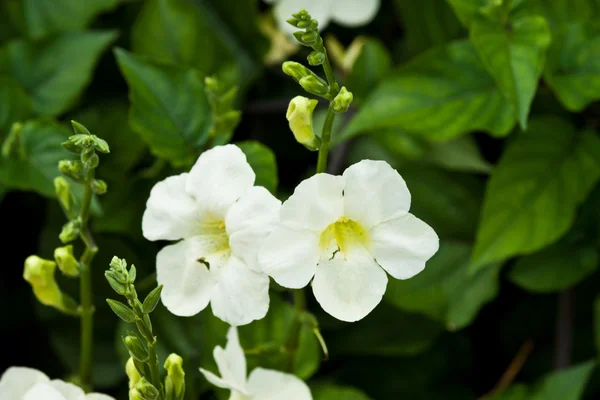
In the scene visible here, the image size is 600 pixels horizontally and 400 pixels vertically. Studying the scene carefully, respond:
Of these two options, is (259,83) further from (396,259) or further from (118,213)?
(396,259)

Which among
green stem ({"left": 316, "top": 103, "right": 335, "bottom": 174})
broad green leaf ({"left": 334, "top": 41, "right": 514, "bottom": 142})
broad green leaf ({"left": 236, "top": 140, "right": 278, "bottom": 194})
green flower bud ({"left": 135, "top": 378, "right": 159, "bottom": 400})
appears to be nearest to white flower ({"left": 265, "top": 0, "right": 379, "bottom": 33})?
broad green leaf ({"left": 334, "top": 41, "right": 514, "bottom": 142})

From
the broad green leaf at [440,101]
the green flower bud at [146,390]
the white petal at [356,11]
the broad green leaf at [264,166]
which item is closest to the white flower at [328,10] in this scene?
the white petal at [356,11]

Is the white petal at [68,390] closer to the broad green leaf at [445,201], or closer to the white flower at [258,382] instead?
the white flower at [258,382]

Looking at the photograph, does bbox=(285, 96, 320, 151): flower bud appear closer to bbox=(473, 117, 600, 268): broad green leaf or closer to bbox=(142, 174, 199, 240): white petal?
bbox=(142, 174, 199, 240): white petal

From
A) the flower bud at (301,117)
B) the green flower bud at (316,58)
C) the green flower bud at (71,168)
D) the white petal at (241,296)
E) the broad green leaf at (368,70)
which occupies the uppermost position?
the green flower bud at (316,58)

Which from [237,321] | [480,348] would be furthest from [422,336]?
[237,321]

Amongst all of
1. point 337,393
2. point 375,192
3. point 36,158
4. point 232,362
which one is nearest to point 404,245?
point 375,192

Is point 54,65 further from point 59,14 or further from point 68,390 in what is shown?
point 68,390
